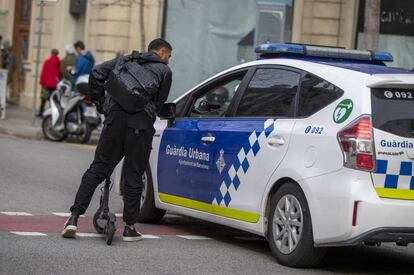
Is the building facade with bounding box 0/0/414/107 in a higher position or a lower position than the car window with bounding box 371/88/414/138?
higher

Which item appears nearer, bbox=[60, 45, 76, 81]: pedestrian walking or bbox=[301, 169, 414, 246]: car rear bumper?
bbox=[301, 169, 414, 246]: car rear bumper

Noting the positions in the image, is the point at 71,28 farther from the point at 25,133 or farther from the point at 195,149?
the point at 195,149

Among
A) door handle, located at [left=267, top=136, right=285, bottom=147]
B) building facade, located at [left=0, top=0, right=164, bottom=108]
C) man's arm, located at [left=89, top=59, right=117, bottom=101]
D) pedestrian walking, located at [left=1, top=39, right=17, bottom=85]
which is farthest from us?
pedestrian walking, located at [left=1, top=39, right=17, bottom=85]

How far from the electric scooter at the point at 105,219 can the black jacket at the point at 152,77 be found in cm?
70

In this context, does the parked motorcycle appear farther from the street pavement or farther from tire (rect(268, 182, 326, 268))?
tire (rect(268, 182, 326, 268))

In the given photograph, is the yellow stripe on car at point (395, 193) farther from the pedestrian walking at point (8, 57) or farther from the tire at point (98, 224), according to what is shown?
the pedestrian walking at point (8, 57)

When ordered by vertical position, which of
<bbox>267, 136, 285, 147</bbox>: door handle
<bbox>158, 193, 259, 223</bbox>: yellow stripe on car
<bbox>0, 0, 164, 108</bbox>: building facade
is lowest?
<bbox>158, 193, 259, 223</bbox>: yellow stripe on car

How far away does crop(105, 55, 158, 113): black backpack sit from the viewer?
7957 mm

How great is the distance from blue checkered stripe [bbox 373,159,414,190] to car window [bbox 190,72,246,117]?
193cm

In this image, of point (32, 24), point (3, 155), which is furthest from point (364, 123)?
point (32, 24)

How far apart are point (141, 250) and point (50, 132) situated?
11530 millimetres

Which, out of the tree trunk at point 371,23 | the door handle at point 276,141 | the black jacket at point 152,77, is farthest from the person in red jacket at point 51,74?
the door handle at point 276,141

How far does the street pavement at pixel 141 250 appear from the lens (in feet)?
23.3

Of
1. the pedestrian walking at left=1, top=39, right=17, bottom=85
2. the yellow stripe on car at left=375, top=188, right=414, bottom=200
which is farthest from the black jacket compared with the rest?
the pedestrian walking at left=1, top=39, right=17, bottom=85
